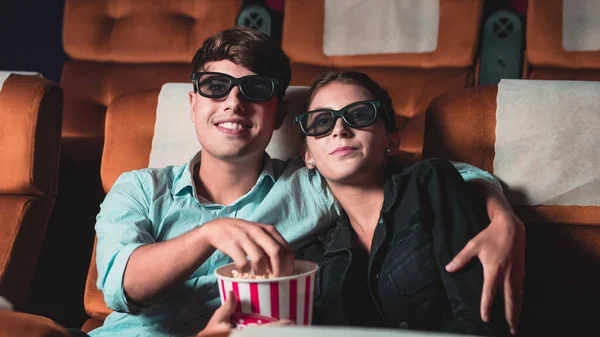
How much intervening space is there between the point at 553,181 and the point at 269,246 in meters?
0.71

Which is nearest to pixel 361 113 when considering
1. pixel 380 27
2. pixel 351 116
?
pixel 351 116

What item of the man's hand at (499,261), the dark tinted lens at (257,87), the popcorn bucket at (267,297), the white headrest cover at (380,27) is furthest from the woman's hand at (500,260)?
the white headrest cover at (380,27)

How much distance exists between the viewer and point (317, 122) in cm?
138

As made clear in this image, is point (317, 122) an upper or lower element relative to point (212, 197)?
upper

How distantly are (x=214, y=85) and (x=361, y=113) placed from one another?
32 centimetres

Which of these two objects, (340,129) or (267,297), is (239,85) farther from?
(267,297)

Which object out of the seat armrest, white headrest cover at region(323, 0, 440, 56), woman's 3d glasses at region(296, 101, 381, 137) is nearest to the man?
woman's 3d glasses at region(296, 101, 381, 137)

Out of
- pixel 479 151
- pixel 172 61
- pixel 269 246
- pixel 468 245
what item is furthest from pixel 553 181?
pixel 172 61

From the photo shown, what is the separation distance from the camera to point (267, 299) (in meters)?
0.96

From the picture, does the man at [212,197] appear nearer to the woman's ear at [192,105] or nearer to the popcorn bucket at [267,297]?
the woman's ear at [192,105]

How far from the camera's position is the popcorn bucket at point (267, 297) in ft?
3.13

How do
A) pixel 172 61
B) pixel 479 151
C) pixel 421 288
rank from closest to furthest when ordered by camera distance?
pixel 421 288 < pixel 479 151 < pixel 172 61

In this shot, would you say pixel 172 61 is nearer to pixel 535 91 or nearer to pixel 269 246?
pixel 535 91

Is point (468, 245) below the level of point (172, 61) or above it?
below
